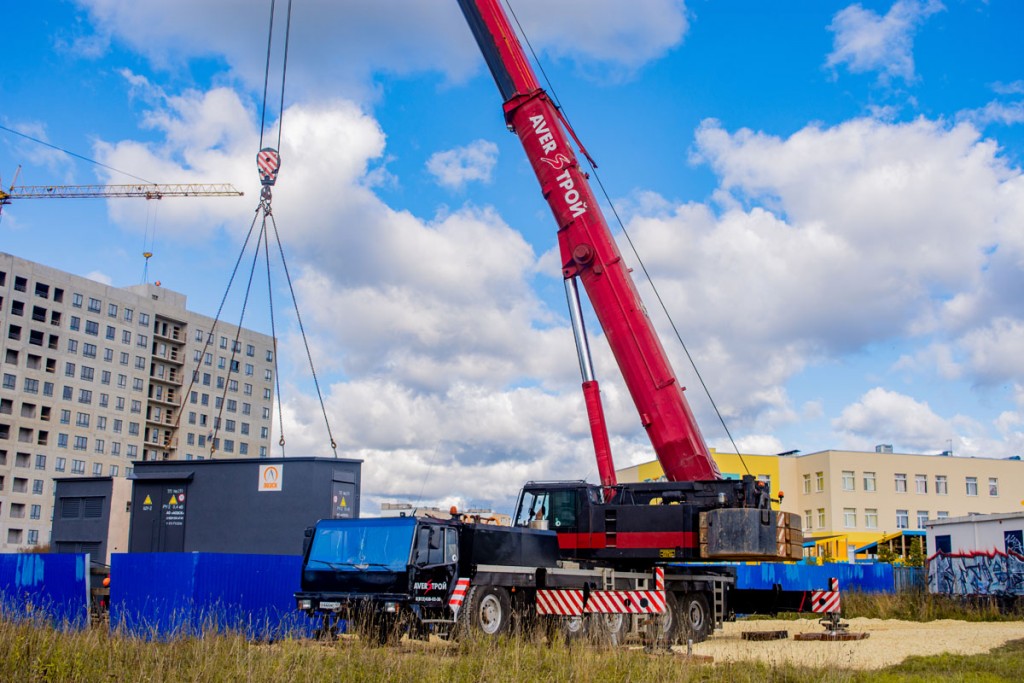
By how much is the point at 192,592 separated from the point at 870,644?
43.2 feet

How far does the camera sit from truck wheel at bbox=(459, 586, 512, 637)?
16500 mm

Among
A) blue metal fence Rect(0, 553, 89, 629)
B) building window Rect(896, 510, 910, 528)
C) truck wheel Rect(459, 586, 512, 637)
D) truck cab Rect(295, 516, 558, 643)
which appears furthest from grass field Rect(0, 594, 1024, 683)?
building window Rect(896, 510, 910, 528)

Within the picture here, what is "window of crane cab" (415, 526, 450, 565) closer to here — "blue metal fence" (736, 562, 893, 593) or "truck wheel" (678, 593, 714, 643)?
"truck wheel" (678, 593, 714, 643)

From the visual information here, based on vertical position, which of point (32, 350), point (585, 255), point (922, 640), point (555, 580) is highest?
point (32, 350)

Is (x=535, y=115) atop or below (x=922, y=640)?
atop

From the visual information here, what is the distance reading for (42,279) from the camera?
330ft

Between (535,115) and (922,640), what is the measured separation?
14.0m

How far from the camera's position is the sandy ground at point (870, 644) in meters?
15.8

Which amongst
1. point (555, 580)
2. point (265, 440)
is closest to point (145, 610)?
point (555, 580)

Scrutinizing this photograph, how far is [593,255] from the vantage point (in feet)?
68.1

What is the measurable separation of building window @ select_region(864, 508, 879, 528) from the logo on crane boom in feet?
188

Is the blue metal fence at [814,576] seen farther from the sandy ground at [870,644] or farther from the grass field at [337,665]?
the grass field at [337,665]

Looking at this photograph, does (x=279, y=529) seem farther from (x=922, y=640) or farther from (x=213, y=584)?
(x=922, y=640)

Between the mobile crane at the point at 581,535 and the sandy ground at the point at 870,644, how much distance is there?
108cm
